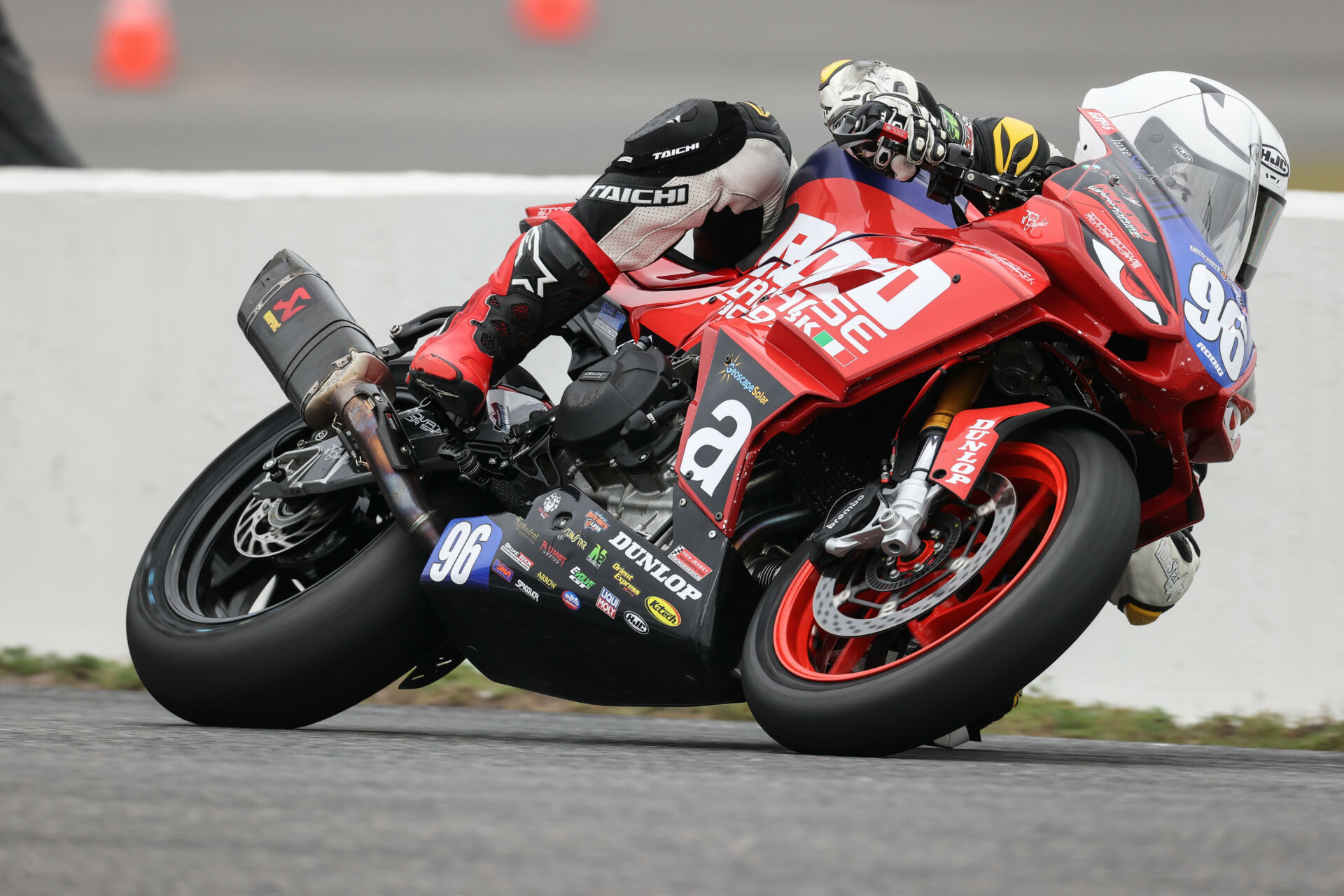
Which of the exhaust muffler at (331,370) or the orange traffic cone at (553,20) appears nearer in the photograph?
the exhaust muffler at (331,370)

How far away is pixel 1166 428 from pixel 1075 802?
82 centimetres

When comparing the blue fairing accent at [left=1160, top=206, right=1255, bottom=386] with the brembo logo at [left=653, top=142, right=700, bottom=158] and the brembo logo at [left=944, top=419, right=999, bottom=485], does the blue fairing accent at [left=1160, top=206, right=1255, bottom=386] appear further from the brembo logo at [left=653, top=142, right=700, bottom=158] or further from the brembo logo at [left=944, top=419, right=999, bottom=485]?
the brembo logo at [left=653, top=142, right=700, bottom=158]

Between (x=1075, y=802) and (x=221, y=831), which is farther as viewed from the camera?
(x=1075, y=802)

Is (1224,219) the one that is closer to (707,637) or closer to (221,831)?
(707,637)

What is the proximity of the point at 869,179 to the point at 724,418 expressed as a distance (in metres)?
0.60

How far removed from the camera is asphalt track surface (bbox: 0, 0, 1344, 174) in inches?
416

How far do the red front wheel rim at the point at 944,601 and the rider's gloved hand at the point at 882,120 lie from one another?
549mm

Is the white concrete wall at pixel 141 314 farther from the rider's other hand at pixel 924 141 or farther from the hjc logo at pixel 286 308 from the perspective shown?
the rider's other hand at pixel 924 141

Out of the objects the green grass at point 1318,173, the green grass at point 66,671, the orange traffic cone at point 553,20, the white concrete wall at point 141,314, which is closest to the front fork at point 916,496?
the white concrete wall at point 141,314

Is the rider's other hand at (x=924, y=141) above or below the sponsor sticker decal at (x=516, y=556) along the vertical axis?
above

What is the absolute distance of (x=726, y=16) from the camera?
44.7ft

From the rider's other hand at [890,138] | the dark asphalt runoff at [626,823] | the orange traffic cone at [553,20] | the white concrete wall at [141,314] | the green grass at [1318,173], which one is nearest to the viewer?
the dark asphalt runoff at [626,823]

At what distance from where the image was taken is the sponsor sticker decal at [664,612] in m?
2.74

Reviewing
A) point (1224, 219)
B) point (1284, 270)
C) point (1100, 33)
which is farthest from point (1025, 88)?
point (1224, 219)
